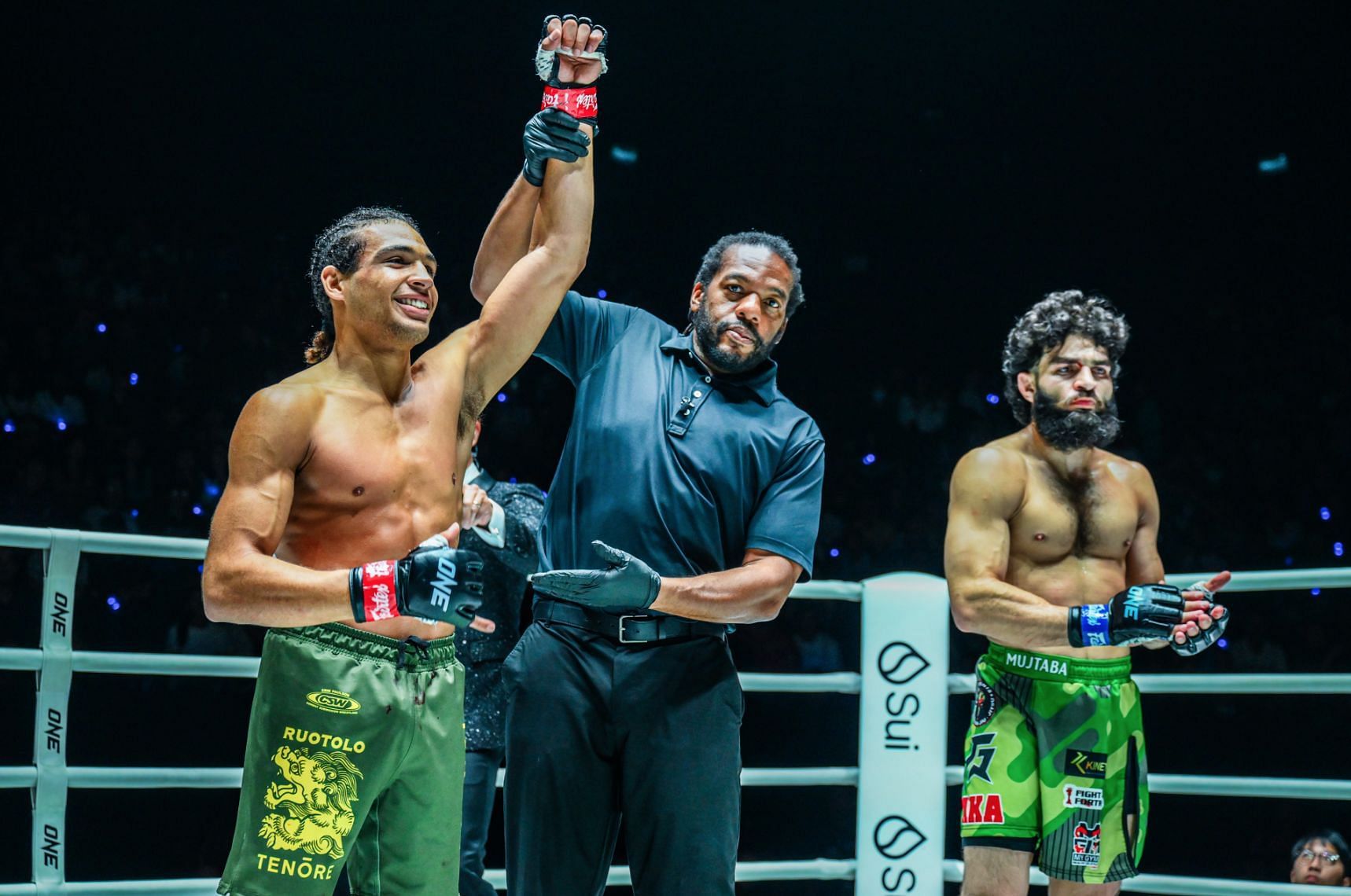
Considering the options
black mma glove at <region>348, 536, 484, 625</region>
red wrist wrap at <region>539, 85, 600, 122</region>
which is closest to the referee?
red wrist wrap at <region>539, 85, 600, 122</region>

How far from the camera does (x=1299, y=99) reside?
23.7 feet

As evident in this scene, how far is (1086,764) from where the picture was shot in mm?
2736

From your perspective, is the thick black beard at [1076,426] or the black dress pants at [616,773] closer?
the black dress pants at [616,773]

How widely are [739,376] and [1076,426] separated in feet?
3.11

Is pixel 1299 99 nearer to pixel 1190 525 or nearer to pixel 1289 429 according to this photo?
pixel 1289 429

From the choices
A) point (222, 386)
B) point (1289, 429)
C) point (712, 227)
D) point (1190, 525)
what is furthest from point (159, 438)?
point (1289, 429)

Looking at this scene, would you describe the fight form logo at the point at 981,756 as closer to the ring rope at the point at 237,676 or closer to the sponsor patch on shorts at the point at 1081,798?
the sponsor patch on shorts at the point at 1081,798

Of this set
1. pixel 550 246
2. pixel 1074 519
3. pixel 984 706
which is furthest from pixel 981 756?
pixel 550 246

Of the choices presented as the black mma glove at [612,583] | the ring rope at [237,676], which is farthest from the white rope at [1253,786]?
the black mma glove at [612,583]

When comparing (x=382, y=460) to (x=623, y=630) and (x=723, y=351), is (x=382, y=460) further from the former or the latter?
(x=723, y=351)

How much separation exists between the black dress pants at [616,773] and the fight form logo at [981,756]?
0.80 metres

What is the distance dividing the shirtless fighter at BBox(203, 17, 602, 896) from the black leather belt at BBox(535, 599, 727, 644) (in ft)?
0.68

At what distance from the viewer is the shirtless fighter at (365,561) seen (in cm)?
184

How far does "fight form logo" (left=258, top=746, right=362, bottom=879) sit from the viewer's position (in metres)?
1.85
